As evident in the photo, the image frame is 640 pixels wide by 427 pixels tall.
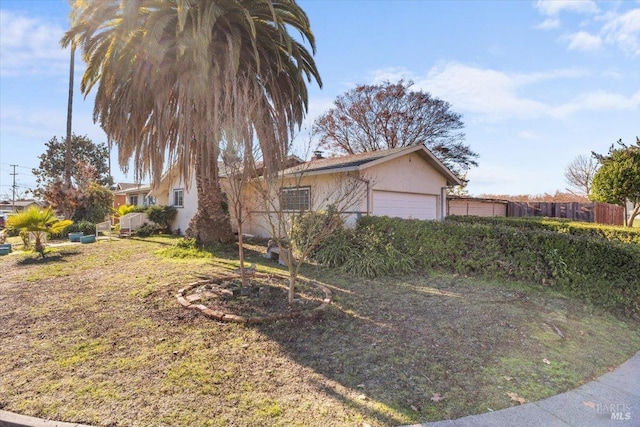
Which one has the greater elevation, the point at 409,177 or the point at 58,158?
the point at 58,158

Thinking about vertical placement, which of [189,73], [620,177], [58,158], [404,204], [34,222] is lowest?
[34,222]

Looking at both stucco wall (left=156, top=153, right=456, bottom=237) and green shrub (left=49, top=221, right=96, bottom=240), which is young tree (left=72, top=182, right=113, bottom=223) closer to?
green shrub (left=49, top=221, right=96, bottom=240)

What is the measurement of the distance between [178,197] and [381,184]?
11.3 meters

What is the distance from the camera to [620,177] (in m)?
14.1

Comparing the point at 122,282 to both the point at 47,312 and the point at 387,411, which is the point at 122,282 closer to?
the point at 47,312

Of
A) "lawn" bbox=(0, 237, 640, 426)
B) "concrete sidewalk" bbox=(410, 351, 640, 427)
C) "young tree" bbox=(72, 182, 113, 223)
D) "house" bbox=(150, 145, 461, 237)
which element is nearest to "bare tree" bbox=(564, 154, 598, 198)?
"house" bbox=(150, 145, 461, 237)

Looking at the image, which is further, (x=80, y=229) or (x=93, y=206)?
(x=93, y=206)

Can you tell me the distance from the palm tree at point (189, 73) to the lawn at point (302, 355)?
4.60m

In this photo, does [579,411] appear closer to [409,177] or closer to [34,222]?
[409,177]

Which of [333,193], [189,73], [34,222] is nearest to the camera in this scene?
[189,73]

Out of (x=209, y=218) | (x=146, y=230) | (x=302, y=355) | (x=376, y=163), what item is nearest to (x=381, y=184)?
(x=376, y=163)

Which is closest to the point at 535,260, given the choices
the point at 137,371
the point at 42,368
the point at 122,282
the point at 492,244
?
the point at 492,244

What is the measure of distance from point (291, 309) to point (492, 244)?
16.4 feet

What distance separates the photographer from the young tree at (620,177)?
45.3ft
